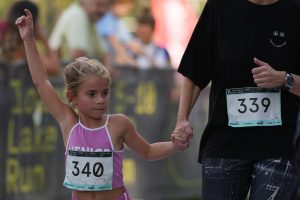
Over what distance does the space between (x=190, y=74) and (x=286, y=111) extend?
2.03 ft

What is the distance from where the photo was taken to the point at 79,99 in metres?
5.20

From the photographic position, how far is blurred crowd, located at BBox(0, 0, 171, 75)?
873 centimetres

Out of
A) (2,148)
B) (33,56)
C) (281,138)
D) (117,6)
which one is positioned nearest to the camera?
(281,138)

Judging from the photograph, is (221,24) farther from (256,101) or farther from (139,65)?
(139,65)

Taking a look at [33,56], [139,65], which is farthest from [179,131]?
[139,65]

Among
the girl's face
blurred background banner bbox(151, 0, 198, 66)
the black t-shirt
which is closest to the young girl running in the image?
the girl's face

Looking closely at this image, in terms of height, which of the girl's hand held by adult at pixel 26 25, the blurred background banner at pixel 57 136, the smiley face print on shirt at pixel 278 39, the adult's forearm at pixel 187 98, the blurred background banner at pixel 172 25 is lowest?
the blurred background banner at pixel 57 136

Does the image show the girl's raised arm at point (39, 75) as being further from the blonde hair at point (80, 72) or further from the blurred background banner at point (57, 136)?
the blurred background banner at point (57, 136)

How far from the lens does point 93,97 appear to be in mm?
5148

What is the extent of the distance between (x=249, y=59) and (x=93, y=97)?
0.92 metres

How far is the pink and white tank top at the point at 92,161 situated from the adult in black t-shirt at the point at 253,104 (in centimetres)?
53

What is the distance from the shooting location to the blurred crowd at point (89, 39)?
873 cm

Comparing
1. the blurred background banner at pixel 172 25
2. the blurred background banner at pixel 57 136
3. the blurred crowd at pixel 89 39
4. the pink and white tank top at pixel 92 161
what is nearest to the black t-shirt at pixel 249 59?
the pink and white tank top at pixel 92 161

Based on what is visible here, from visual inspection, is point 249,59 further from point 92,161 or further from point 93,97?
point 92,161
